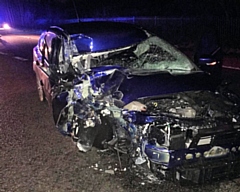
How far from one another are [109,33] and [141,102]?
70.6 inches

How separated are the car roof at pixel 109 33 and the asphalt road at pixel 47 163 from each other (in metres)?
1.62

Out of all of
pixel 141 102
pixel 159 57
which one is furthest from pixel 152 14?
pixel 141 102

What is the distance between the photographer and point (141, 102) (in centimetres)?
448

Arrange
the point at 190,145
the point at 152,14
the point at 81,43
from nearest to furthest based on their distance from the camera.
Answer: the point at 190,145 < the point at 81,43 < the point at 152,14

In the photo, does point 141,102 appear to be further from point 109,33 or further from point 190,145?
point 109,33

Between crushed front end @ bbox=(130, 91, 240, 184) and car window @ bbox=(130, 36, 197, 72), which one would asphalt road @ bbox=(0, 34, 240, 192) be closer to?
crushed front end @ bbox=(130, 91, 240, 184)

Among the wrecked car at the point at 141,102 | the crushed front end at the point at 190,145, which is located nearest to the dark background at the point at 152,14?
the wrecked car at the point at 141,102

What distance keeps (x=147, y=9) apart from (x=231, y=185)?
54.8ft

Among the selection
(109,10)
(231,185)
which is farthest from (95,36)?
(109,10)

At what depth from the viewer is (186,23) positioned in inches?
647

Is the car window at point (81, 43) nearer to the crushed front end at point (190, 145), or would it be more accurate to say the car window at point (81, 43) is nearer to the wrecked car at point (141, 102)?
the wrecked car at point (141, 102)

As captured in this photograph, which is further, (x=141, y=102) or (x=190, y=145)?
(x=141, y=102)

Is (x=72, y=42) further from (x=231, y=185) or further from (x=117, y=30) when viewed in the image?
(x=231, y=185)

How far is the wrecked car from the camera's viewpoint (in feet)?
13.0
